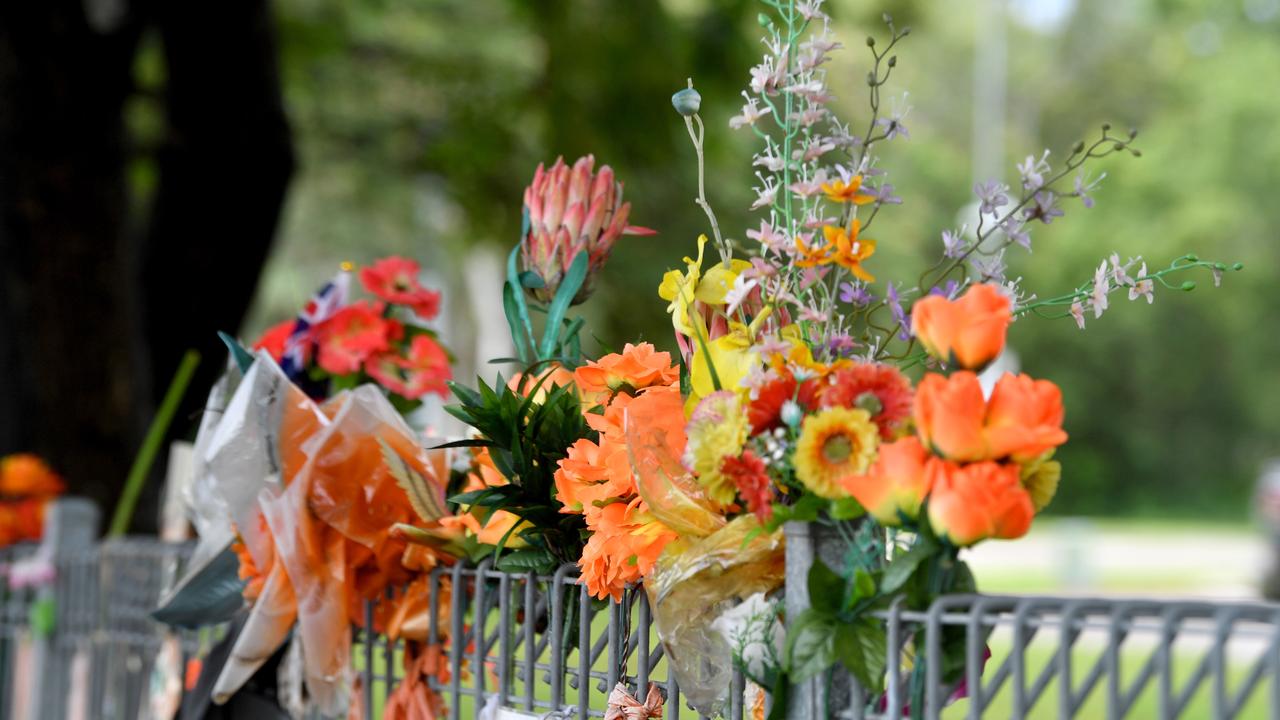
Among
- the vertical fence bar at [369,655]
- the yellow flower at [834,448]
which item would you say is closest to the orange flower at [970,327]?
the yellow flower at [834,448]

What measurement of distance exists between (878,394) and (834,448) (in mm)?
72

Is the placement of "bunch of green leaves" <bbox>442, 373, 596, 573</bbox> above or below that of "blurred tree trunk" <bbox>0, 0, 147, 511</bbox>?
below

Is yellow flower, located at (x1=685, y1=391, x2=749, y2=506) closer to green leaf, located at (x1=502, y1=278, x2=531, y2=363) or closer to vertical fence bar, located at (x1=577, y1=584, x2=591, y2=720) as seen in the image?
vertical fence bar, located at (x1=577, y1=584, x2=591, y2=720)

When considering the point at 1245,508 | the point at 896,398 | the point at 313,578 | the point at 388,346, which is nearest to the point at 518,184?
the point at 388,346

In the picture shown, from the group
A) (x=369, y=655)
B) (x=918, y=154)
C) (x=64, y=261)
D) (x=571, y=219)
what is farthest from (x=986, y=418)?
(x=918, y=154)

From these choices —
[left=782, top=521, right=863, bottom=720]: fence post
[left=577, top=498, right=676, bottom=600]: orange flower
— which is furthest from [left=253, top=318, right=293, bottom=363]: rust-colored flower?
[left=782, top=521, right=863, bottom=720]: fence post

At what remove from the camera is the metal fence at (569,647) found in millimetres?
1258

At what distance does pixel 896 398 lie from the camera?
4.83 ft

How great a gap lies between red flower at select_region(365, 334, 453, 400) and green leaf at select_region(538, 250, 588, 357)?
75 centimetres

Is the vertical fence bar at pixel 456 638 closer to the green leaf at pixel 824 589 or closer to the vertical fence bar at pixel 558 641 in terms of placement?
the vertical fence bar at pixel 558 641

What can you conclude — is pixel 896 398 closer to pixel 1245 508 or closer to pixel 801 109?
pixel 801 109

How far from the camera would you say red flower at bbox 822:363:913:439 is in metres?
1.47

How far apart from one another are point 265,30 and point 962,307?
7.12 metres

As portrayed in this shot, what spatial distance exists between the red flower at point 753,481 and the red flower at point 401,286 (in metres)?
1.65
